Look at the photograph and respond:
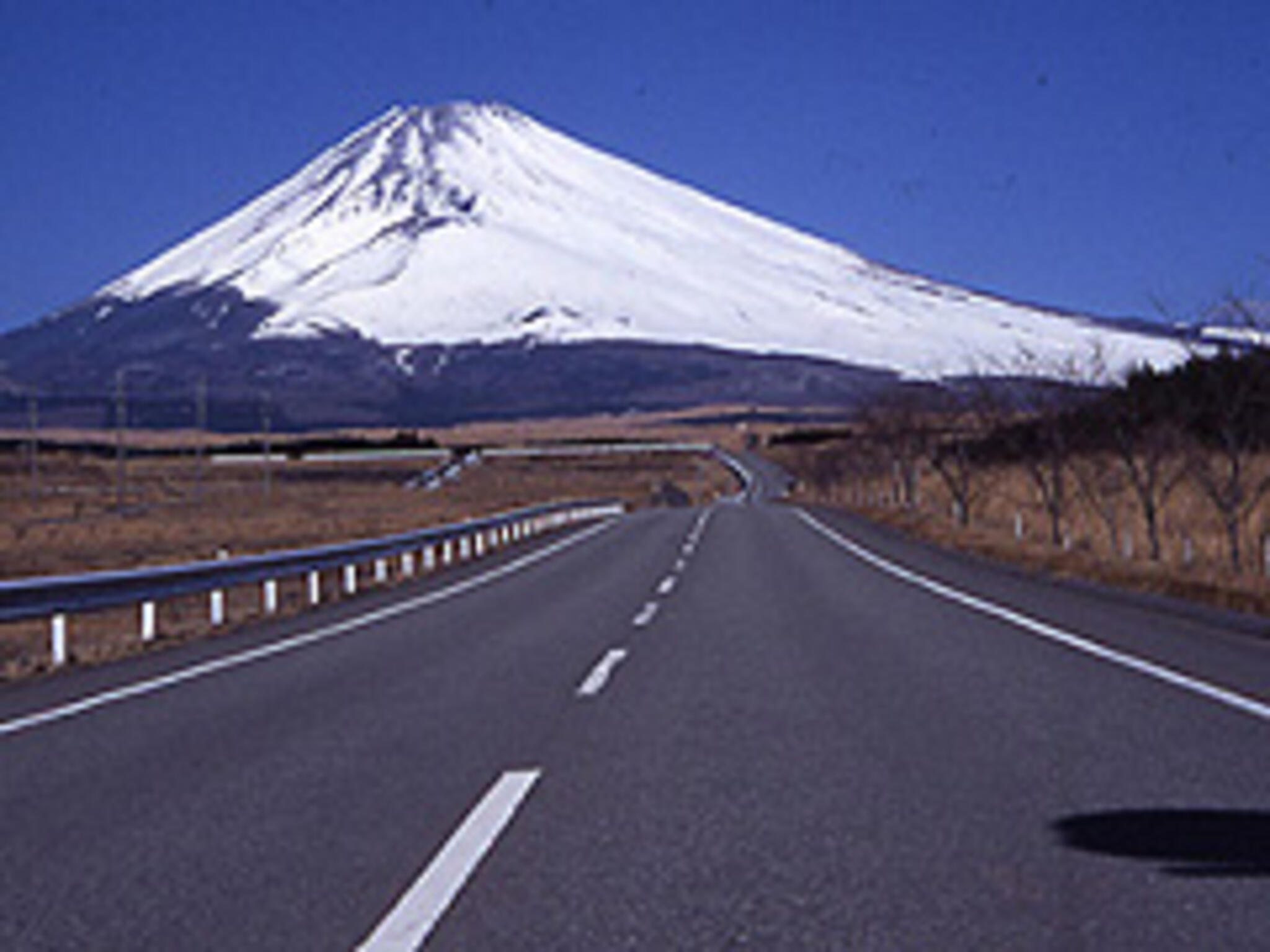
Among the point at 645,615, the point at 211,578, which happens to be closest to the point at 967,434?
the point at 645,615

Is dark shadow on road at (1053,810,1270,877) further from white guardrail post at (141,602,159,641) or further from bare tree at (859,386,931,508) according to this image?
bare tree at (859,386,931,508)

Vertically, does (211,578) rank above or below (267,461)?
below

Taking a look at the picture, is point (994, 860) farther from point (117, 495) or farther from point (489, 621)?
point (117, 495)

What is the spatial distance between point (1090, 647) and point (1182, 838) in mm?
6112

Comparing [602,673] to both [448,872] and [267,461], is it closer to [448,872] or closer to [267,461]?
[448,872]

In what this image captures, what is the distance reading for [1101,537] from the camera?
3238 centimetres

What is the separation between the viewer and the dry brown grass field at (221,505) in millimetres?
19672

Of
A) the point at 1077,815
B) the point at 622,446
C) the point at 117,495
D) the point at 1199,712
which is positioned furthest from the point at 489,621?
the point at 622,446

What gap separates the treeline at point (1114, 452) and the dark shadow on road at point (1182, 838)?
15.0 metres

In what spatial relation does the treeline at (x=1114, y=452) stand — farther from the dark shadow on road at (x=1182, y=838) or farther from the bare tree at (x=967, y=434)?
the dark shadow on road at (x=1182, y=838)

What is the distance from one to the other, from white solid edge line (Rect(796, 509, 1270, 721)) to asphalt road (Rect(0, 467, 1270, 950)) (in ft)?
0.16

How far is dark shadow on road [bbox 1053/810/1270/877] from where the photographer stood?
4.99m

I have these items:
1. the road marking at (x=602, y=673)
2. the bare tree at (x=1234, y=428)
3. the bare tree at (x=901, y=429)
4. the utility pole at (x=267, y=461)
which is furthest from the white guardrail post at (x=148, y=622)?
the utility pole at (x=267, y=461)

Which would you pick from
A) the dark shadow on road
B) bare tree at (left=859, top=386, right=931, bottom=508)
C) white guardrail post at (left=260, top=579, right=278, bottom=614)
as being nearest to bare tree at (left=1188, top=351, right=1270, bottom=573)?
white guardrail post at (left=260, top=579, right=278, bottom=614)
